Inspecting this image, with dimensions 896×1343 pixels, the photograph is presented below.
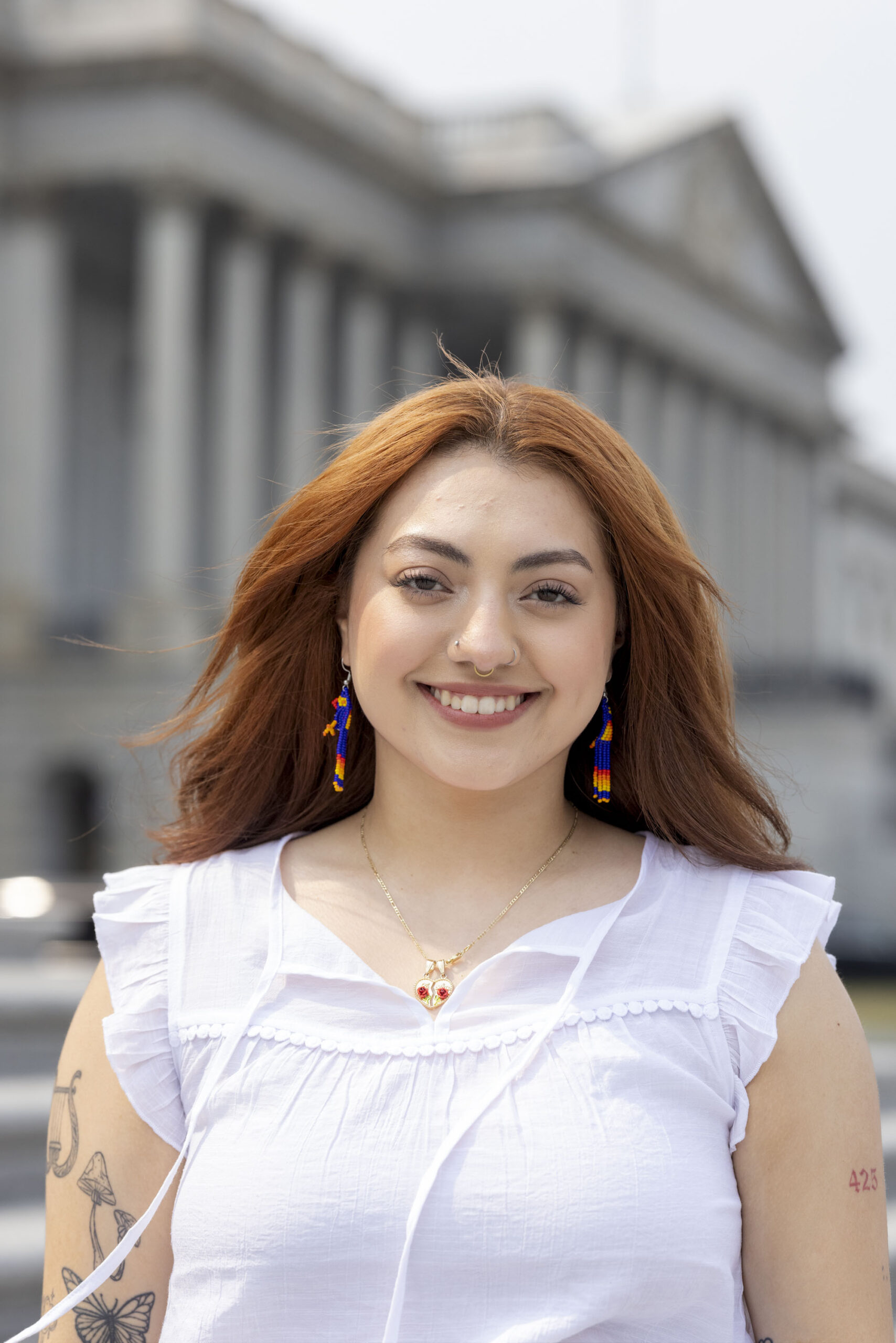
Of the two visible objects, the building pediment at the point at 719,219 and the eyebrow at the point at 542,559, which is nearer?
the eyebrow at the point at 542,559

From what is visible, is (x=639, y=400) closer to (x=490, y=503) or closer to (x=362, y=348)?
(x=362, y=348)

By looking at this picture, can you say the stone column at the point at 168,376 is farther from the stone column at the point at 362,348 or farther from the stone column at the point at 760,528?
the stone column at the point at 760,528

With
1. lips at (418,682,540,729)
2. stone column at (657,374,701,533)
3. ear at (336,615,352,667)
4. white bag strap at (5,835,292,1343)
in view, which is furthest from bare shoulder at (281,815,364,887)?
stone column at (657,374,701,533)

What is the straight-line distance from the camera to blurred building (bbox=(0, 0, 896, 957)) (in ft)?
132

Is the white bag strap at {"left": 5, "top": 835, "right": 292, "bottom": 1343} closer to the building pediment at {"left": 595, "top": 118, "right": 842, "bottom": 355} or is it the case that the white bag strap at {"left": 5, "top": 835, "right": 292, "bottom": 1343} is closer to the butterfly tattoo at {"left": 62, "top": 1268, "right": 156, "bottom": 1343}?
the butterfly tattoo at {"left": 62, "top": 1268, "right": 156, "bottom": 1343}

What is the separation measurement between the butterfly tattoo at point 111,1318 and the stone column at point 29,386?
38252mm

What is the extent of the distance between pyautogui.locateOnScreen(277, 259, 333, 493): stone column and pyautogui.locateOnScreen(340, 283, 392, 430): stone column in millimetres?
713

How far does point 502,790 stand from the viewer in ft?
12.2

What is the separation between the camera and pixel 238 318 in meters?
43.2

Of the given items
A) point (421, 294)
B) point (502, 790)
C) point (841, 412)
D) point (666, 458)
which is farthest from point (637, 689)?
point (841, 412)

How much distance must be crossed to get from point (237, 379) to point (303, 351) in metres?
2.71

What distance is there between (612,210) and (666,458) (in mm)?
9188

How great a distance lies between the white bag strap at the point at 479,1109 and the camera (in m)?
3.14

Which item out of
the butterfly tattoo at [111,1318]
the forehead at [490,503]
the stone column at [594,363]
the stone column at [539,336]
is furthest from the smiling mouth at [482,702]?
the stone column at [594,363]
